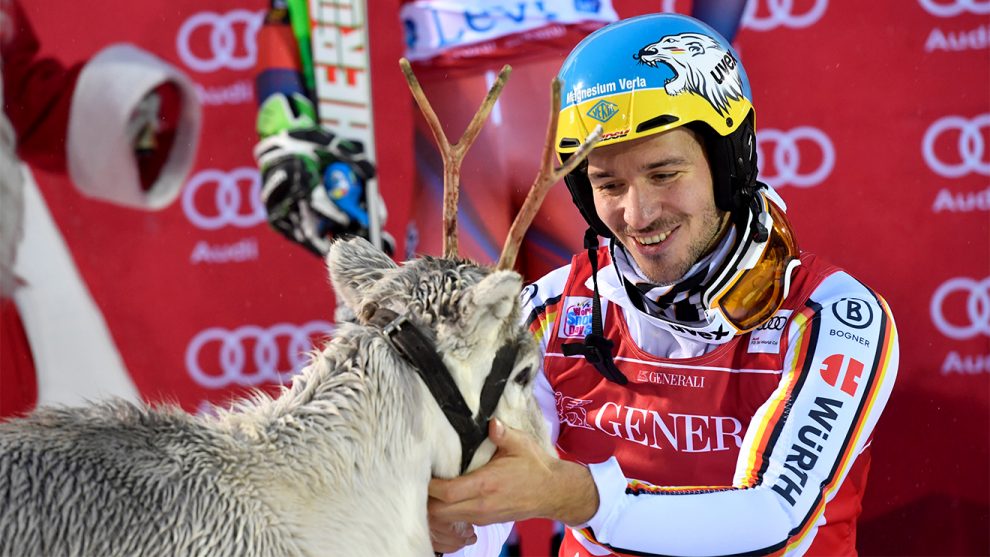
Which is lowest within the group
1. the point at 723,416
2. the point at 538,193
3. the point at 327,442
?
the point at 723,416

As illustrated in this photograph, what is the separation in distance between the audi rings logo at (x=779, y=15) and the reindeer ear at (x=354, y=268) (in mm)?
2699

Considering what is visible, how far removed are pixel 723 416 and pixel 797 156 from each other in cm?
209

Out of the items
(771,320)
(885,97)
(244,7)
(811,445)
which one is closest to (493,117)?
(244,7)

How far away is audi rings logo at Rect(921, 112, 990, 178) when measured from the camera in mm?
4270

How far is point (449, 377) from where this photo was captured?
2.01m

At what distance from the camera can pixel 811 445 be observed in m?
2.28

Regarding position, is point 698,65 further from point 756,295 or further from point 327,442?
point 327,442

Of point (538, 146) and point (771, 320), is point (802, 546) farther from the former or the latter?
point (538, 146)

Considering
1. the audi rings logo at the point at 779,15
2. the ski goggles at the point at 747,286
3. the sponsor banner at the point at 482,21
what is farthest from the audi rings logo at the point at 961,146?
the ski goggles at the point at 747,286

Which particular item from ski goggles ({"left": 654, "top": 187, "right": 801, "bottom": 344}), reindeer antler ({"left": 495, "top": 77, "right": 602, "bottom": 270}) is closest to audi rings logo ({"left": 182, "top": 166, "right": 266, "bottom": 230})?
ski goggles ({"left": 654, "top": 187, "right": 801, "bottom": 344})

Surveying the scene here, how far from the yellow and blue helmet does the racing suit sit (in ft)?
1.10

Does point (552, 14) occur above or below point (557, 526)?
above

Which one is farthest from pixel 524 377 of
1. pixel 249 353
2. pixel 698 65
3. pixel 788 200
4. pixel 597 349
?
pixel 249 353

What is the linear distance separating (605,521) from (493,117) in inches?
107
